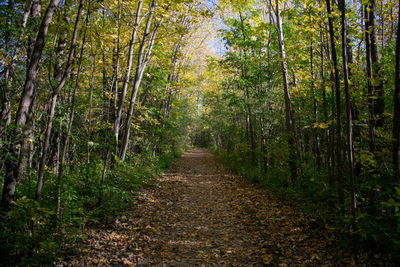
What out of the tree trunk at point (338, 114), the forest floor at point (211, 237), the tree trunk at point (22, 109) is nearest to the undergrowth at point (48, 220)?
the tree trunk at point (22, 109)

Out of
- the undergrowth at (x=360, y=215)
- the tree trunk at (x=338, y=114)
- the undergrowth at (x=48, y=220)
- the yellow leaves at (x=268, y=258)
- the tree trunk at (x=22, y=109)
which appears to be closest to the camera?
the undergrowth at (x=48, y=220)

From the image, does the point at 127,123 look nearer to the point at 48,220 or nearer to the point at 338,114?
the point at 48,220

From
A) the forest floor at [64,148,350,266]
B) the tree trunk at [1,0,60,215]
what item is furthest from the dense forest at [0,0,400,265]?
the forest floor at [64,148,350,266]

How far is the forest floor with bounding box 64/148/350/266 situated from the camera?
3605mm

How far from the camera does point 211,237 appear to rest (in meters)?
4.59

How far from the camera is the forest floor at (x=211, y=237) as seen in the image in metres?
3.61

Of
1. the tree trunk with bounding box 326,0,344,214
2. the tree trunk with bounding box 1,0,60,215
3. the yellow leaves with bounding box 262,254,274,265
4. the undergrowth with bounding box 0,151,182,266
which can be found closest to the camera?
the undergrowth with bounding box 0,151,182,266

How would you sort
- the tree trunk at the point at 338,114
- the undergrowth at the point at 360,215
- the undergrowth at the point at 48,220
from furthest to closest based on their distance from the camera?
the tree trunk at the point at 338,114
the undergrowth at the point at 360,215
the undergrowth at the point at 48,220

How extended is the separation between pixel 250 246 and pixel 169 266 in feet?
5.01

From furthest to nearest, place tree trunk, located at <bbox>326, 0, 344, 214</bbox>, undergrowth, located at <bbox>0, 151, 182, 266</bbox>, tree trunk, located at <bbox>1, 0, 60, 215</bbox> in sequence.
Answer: tree trunk, located at <bbox>326, 0, 344, 214</bbox> → tree trunk, located at <bbox>1, 0, 60, 215</bbox> → undergrowth, located at <bbox>0, 151, 182, 266</bbox>

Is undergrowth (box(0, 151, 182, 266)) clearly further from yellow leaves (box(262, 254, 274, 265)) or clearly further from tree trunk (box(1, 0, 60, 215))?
yellow leaves (box(262, 254, 274, 265))

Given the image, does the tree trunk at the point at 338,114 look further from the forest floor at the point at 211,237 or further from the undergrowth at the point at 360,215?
the forest floor at the point at 211,237

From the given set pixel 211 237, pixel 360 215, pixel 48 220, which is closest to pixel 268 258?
pixel 211 237

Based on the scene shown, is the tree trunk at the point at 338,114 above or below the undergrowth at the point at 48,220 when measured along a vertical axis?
above
